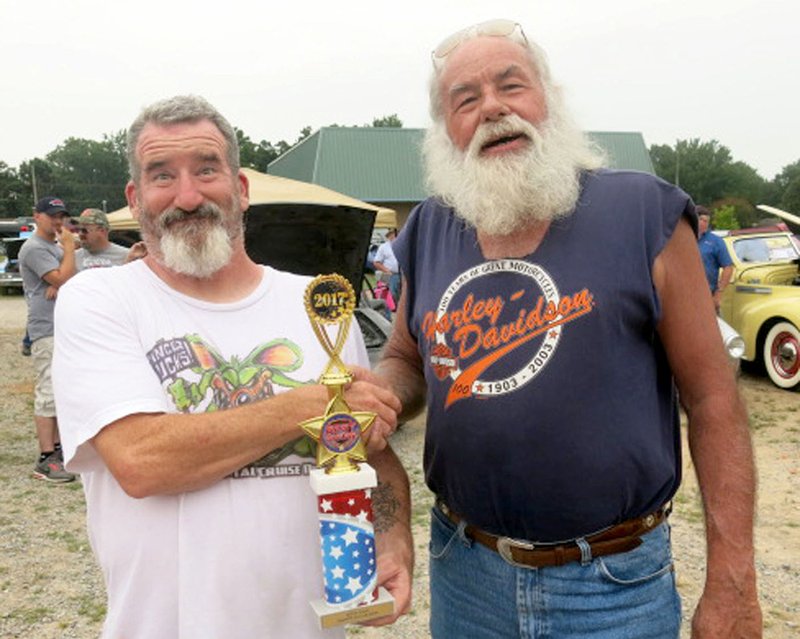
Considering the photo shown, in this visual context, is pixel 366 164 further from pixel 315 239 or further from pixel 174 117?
pixel 174 117

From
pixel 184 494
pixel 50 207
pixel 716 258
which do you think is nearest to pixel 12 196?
pixel 50 207

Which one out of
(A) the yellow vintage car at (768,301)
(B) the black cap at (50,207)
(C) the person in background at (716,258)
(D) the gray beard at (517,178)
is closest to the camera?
(D) the gray beard at (517,178)

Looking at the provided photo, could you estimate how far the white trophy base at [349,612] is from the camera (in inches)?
60.2

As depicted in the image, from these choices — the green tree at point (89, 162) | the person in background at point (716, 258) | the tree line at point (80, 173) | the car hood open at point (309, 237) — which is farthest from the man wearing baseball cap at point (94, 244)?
the green tree at point (89, 162)

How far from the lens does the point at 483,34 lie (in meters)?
1.87

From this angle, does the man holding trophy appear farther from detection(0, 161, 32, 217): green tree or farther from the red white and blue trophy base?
detection(0, 161, 32, 217): green tree

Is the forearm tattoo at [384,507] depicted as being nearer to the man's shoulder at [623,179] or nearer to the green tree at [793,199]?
the man's shoulder at [623,179]

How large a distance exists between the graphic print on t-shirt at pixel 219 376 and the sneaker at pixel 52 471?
15.0ft

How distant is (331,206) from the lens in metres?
7.40

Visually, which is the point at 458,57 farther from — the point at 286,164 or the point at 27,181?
the point at 27,181

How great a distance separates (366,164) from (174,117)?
110 ft

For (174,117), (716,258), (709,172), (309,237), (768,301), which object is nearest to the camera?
(174,117)

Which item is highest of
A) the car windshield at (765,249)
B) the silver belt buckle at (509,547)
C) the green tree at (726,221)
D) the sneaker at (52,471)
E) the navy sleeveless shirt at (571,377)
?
the green tree at (726,221)

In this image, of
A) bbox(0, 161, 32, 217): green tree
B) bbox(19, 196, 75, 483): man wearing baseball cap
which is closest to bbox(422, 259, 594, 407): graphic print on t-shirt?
→ bbox(19, 196, 75, 483): man wearing baseball cap
